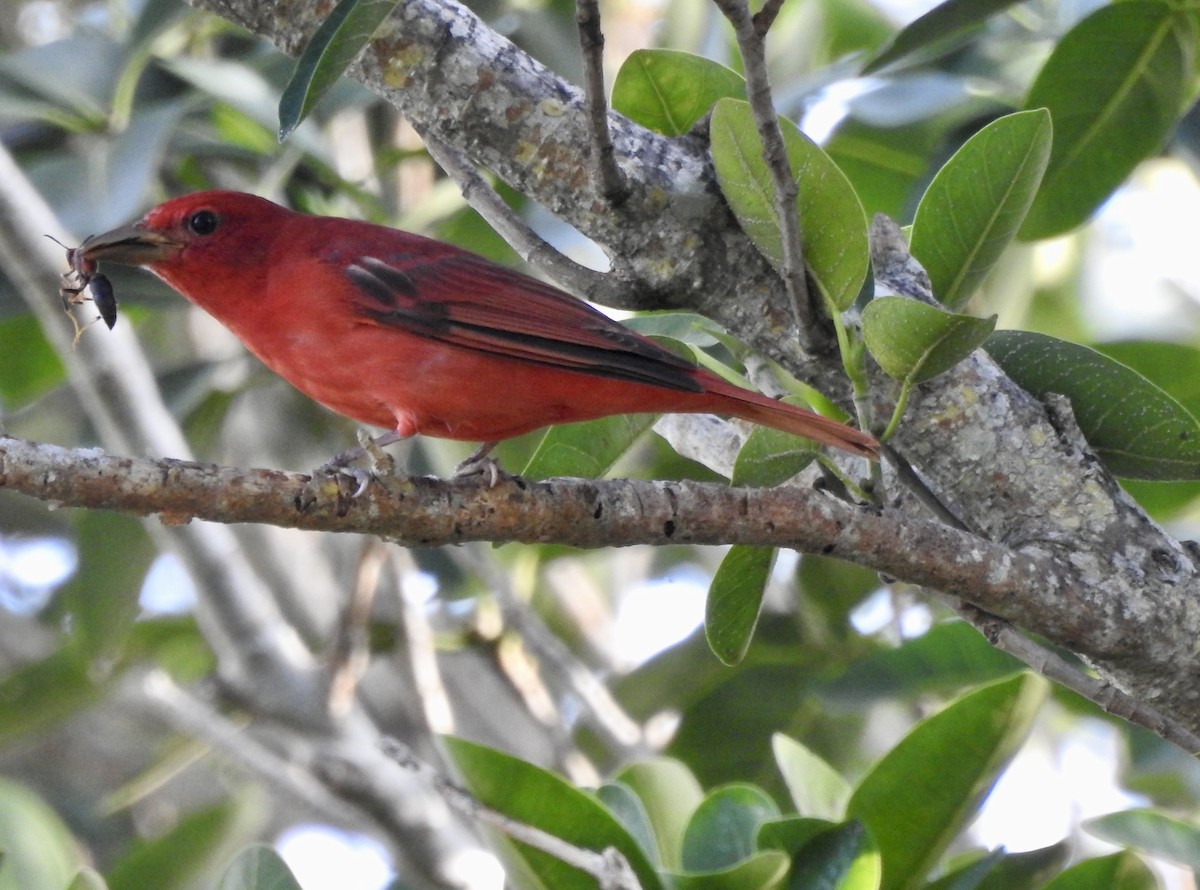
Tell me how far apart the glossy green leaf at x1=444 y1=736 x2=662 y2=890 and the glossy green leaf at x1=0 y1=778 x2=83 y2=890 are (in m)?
1.22

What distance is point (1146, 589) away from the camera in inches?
99.3

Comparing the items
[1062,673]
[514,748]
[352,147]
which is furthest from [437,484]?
[352,147]

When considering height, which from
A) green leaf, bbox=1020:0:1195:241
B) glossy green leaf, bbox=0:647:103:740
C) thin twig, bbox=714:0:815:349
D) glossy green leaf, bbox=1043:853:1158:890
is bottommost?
glossy green leaf, bbox=1043:853:1158:890

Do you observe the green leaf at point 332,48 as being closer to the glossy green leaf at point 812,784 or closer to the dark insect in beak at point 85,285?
the dark insect in beak at point 85,285

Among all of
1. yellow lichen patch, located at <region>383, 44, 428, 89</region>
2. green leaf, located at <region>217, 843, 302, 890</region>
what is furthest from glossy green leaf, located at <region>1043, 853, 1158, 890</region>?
yellow lichen patch, located at <region>383, 44, 428, 89</region>

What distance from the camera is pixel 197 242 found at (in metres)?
3.86

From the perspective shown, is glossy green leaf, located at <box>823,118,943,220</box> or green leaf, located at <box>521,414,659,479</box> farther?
glossy green leaf, located at <box>823,118,943,220</box>

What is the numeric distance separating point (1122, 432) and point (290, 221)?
236cm

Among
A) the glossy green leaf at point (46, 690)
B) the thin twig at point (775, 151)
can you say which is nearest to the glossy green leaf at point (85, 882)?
the thin twig at point (775, 151)

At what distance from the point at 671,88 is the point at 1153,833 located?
74.0 inches

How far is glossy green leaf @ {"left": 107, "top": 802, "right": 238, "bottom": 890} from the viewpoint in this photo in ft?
12.4

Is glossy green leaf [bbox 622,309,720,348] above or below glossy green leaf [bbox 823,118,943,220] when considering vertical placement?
below

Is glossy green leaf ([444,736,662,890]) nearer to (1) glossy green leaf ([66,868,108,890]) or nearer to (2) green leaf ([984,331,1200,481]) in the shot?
(1) glossy green leaf ([66,868,108,890])

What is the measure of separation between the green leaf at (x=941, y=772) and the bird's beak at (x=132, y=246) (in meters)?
2.35
